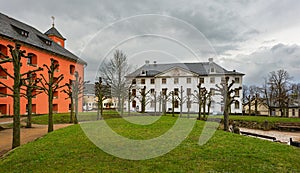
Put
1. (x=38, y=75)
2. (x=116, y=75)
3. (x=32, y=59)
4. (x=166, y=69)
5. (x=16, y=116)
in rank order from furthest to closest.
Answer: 1. (x=166, y=69)
2. (x=38, y=75)
3. (x=32, y=59)
4. (x=116, y=75)
5. (x=16, y=116)

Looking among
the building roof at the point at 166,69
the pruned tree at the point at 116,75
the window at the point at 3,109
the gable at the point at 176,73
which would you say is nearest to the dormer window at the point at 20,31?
the window at the point at 3,109

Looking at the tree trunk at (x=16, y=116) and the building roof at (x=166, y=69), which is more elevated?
the building roof at (x=166, y=69)

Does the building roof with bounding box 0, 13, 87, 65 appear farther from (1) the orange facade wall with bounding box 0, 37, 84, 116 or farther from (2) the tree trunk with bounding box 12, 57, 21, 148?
(2) the tree trunk with bounding box 12, 57, 21, 148

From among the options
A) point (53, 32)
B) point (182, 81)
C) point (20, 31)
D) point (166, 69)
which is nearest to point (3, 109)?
point (20, 31)

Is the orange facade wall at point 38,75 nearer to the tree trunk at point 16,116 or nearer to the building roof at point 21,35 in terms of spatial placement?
the building roof at point 21,35

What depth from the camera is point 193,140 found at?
8.16m

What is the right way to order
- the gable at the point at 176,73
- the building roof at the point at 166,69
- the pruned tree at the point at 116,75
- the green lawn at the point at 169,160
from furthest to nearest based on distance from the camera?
the building roof at the point at 166,69
the gable at the point at 176,73
the pruned tree at the point at 116,75
the green lawn at the point at 169,160

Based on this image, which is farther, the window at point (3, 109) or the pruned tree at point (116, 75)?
the window at point (3, 109)

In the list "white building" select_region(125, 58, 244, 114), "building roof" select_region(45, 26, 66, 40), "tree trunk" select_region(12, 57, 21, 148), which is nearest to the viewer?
"tree trunk" select_region(12, 57, 21, 148)

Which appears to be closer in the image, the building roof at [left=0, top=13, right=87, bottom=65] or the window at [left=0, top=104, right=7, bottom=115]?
the window at [left=0, top=104, right=7, bottom=115]

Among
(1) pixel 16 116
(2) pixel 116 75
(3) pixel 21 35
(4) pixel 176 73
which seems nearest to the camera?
(1) pixel 16 116

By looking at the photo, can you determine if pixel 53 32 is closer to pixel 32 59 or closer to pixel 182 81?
pixel 32 59

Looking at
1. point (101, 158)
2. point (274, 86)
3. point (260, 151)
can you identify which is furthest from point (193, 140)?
point (274, 86)

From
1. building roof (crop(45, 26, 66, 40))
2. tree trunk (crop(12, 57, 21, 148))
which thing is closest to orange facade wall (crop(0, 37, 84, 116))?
building roof (crop(45, 26, 66, 40))
